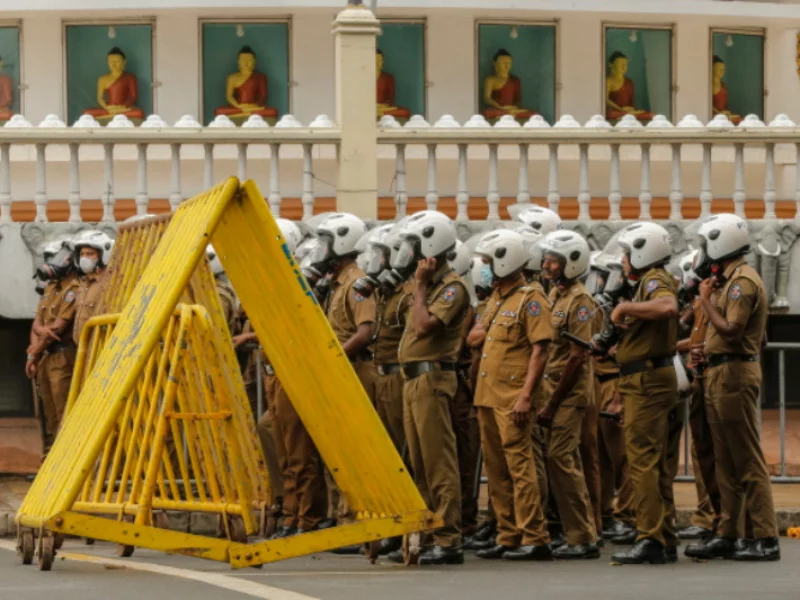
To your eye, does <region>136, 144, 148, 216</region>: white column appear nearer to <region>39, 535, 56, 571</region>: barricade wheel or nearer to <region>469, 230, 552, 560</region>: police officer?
<region>469, 230, 552, 560</region>: police officer

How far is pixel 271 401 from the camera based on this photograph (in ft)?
54.9

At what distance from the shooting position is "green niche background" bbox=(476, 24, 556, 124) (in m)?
27.2

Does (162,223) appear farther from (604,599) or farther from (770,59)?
(770,59)

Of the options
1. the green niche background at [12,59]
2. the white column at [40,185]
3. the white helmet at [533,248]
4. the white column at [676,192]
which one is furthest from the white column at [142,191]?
the green niche background at [12,59]

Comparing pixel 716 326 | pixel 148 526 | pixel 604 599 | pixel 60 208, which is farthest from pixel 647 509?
pixel 60 208

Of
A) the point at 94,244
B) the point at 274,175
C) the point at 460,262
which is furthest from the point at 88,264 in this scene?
the point at 460,262

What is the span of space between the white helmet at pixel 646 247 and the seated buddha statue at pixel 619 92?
42.2ft

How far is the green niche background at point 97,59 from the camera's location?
26.7 metres

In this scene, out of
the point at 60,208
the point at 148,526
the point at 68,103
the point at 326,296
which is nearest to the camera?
the point at 148,526

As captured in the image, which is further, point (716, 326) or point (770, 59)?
point (770, 59)

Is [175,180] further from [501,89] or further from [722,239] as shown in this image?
[501,89]

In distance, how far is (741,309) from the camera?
14344mm

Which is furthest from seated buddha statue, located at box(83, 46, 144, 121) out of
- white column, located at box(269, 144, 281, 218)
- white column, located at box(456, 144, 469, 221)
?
white column, located at box(456, 144, 469, 221)

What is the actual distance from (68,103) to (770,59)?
8.09 m
